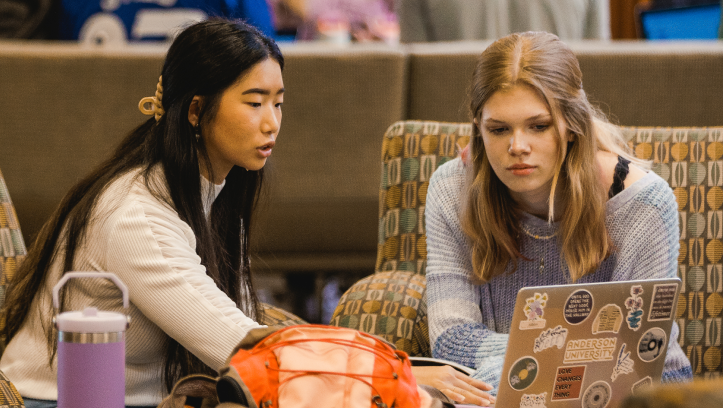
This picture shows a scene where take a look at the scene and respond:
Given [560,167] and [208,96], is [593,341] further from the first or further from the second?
[208,96]

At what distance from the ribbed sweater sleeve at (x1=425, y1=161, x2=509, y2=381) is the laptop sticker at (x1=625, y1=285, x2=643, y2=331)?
0.40 meters

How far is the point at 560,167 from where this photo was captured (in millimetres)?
1635

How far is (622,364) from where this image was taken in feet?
3.79

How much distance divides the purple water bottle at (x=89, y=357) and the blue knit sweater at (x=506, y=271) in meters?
0.76

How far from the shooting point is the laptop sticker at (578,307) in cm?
110

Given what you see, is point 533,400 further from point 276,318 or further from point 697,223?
point 697,223

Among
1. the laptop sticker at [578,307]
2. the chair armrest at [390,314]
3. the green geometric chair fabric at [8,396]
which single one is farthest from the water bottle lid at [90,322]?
the chair armrest at [390,314]

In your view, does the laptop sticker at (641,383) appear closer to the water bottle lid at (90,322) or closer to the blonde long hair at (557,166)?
the blonde long hair at (557,166)

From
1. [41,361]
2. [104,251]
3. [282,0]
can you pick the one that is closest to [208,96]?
[104,251]

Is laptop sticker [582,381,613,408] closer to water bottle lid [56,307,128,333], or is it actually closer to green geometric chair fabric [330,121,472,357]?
water bottle lid [56,307,128,333]

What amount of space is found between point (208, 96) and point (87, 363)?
652mm

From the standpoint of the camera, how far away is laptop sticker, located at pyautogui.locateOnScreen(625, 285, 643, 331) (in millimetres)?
1134

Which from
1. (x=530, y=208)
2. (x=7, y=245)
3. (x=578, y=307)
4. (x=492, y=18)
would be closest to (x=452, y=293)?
(x=530, y=208)

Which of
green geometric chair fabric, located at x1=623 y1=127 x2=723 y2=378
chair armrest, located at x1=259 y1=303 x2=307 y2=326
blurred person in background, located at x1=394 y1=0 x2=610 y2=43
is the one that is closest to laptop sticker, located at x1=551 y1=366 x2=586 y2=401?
chair armrest, located at x1=259 y1=303 x2=307 y2=326
